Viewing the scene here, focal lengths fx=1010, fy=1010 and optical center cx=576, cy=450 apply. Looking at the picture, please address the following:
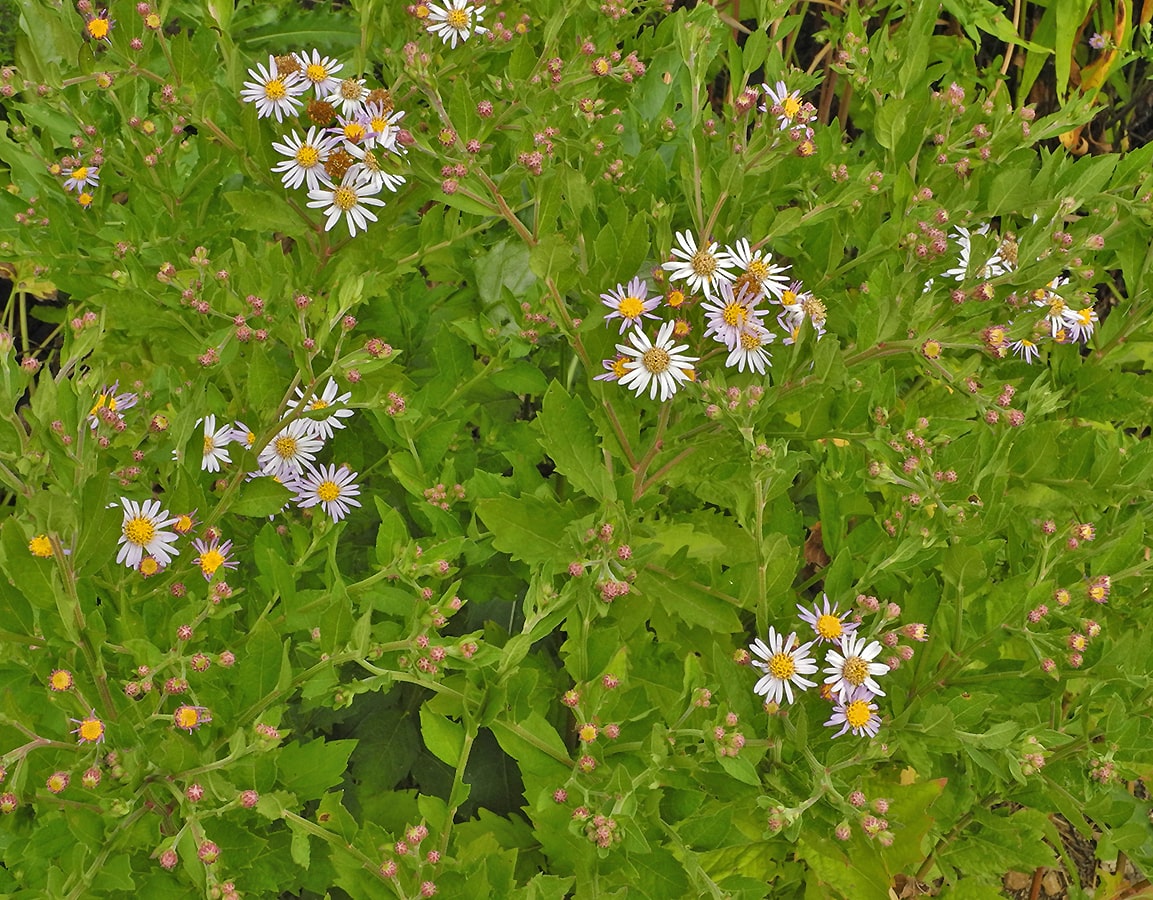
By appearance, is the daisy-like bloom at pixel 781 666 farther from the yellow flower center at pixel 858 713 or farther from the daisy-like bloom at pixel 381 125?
the daisy-like bloom at pixel 381 125

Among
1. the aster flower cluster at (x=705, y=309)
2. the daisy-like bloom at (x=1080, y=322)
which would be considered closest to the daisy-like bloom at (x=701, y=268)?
the aster flower cluster at (x=705, y=309)

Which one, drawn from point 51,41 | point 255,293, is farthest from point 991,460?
point 51,41

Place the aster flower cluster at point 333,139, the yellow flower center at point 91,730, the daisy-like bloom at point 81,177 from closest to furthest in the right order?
the yellow flower center at point 91,730, the aster flower cluster at point 333,139, the daisy-like bloom at point 81,177

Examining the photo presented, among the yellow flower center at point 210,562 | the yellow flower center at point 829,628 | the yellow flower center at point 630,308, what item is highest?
the yellow flower center at point 630,308

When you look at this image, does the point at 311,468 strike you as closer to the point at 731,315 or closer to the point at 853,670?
the point at 731,315

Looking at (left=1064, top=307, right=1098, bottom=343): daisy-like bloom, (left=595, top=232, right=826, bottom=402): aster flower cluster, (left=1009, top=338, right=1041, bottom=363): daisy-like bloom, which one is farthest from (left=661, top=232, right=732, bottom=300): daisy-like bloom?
(left=1064, top=307, right=1098, bottom=343): daisy-like bloom

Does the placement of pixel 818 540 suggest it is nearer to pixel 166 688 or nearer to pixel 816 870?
pixel 816 870
